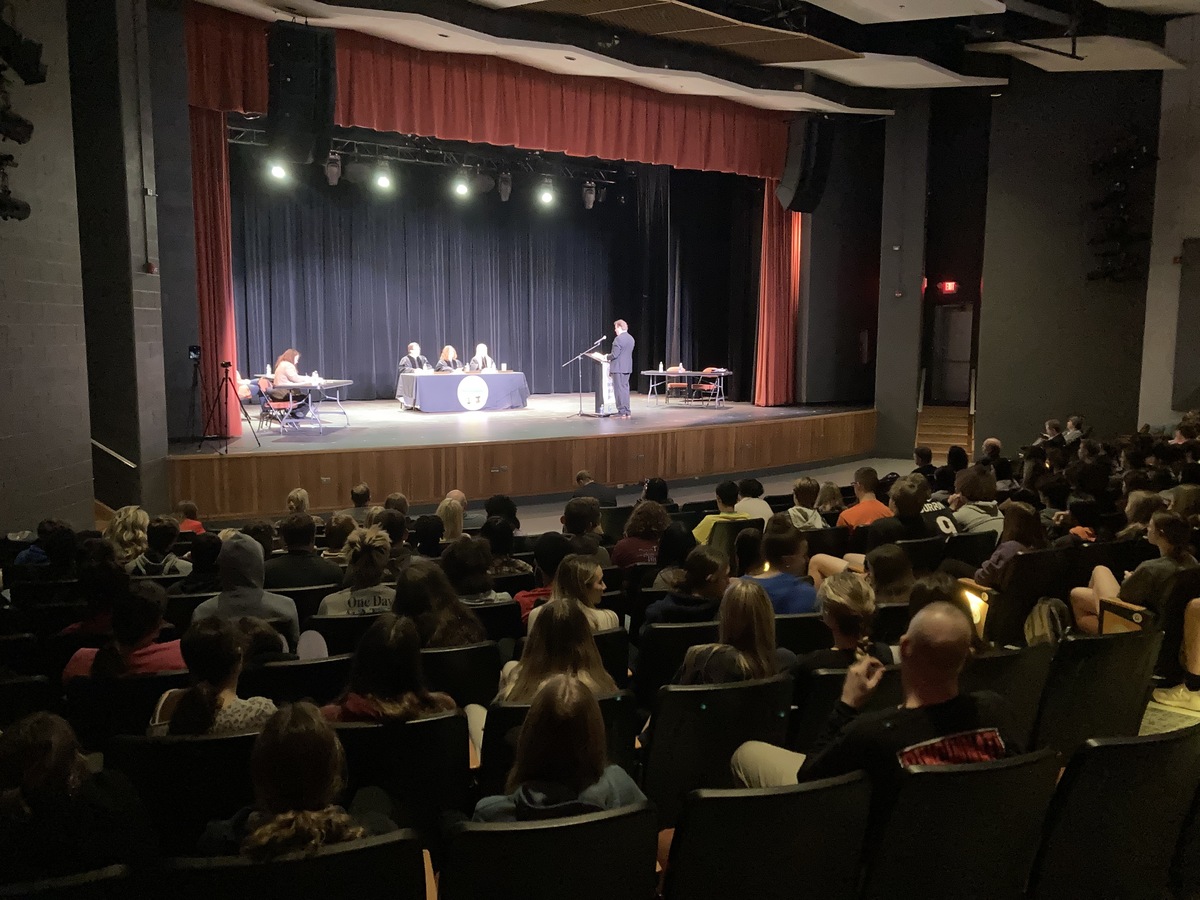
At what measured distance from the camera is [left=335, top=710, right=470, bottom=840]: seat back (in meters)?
2.38

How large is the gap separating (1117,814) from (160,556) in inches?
168

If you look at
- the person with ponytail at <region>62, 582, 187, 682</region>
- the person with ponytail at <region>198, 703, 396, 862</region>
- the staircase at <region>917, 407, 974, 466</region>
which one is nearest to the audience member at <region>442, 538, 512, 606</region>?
the person with ponytail at <region>62, 582, 187, 682</region>

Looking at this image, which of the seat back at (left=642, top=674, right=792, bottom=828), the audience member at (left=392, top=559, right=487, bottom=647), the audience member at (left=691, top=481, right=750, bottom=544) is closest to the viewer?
the seat back at (left=642, top=674, right=792, bottom=828)

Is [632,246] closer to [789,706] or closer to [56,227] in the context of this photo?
[56,227]

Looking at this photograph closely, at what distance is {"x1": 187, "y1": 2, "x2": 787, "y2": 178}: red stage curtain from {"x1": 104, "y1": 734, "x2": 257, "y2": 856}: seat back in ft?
27.6

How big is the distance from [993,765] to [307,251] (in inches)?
606

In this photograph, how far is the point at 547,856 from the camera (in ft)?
5.81

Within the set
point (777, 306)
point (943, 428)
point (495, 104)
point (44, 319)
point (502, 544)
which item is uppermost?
point (495, 104)

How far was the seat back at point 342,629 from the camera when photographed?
144 inches

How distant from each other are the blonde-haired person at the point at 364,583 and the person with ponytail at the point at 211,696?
4.09ft

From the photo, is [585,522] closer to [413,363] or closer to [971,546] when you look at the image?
[971,546]

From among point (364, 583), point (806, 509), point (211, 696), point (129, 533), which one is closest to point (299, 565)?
point (364, 583)

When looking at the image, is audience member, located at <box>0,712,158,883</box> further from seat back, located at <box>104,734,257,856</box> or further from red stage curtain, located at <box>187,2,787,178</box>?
Answer: red stage curtain, located at <box>187,2,787,178</box>

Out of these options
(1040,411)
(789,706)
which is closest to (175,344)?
(789,706)
